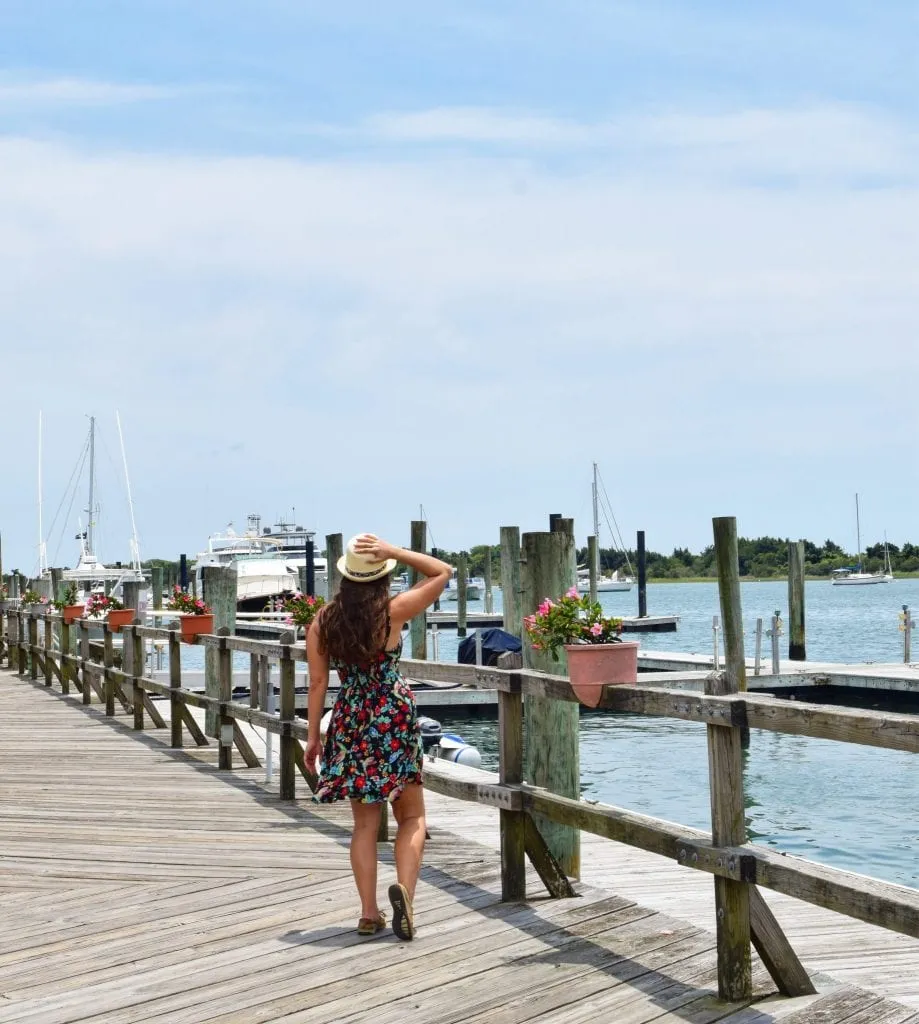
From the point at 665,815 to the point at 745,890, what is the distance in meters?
12.1

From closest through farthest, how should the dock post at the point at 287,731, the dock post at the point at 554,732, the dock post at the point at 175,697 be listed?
the dock post at the point at 554,732 < the dock post at the point at 287,731 < the dock post at the point at 175,697

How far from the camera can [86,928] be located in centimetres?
574

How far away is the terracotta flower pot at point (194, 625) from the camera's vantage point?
39.5 ft

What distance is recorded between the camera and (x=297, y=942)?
541 cm

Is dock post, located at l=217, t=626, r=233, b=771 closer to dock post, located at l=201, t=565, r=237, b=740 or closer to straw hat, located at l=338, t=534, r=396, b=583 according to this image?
dock post, located at l=201, t=565, r=237, b=740

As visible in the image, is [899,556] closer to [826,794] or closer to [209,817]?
[826,794]

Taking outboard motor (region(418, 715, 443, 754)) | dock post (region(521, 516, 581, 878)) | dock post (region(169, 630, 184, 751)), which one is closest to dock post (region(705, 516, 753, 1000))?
dock post (region(521, 516, 581, 878))

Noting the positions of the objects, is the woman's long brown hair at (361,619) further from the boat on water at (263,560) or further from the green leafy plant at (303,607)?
the boat on water at (263,560)

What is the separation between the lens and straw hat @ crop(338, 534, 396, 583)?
17.3ft

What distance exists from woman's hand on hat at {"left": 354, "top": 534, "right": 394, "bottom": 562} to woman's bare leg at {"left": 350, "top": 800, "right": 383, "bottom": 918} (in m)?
0.98

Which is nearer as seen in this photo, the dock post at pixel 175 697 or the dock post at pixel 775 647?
the dock post at pixel 175 697

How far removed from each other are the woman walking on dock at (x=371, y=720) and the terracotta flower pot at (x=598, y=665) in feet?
1.99

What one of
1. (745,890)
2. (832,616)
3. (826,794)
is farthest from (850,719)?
(832,616)

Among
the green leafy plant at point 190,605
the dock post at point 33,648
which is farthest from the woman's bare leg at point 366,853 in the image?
the dock post at point 33,648
